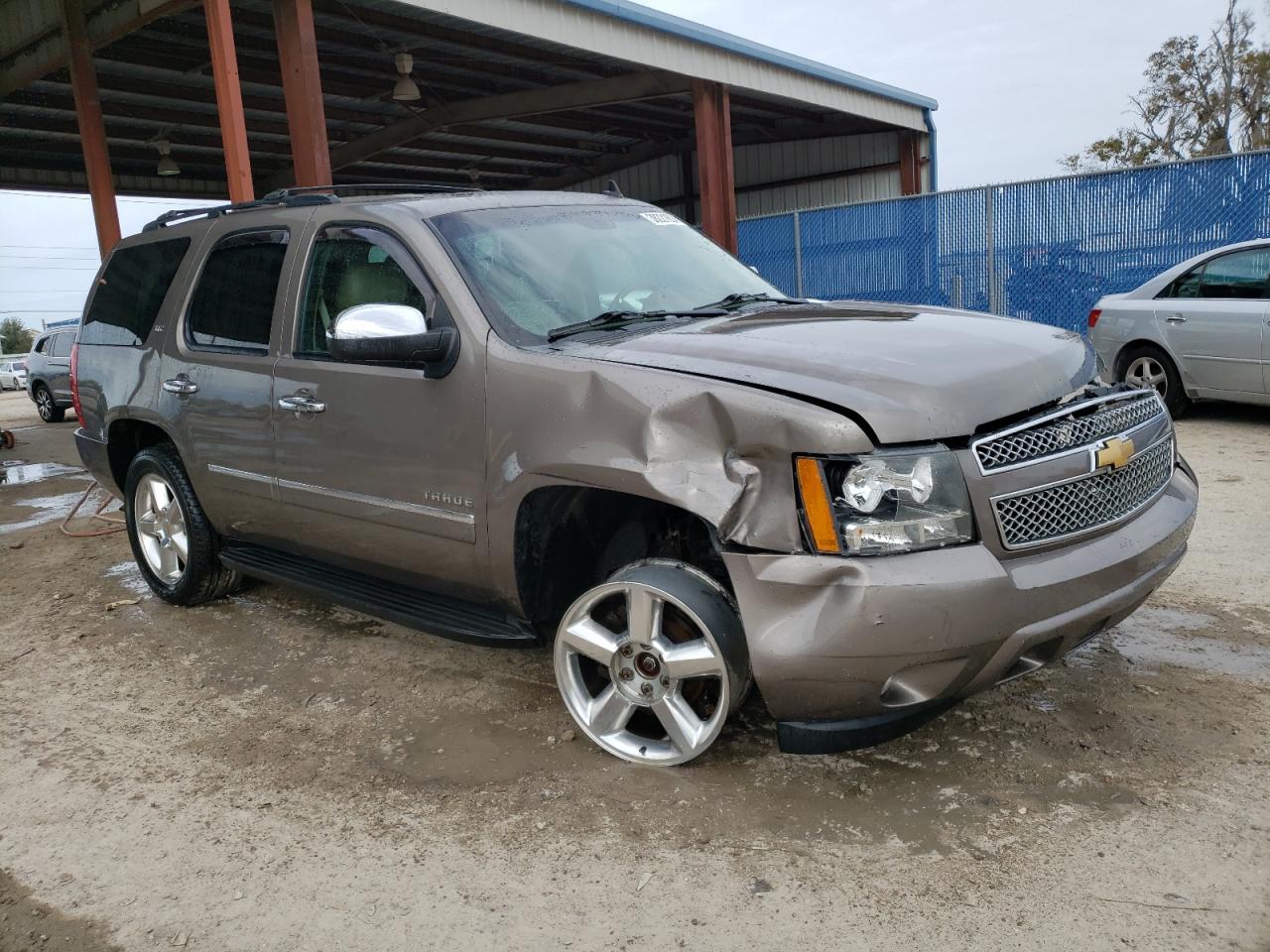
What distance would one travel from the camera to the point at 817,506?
257 centimetres

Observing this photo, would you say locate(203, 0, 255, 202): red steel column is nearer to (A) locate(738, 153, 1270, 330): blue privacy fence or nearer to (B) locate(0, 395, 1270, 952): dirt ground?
(B) locate(0, 395, 1270, 952): dirt ground

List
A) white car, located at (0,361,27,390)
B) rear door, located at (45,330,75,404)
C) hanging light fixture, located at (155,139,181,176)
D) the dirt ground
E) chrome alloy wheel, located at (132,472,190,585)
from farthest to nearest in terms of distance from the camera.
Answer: white car, located at (0,361,27,390)
hanging light fixture, located at (155,139,181,176)
rear door, located at (45,330,75,404)
chrome alloy wheel, located at (132,472,190,585)
the dirt ground

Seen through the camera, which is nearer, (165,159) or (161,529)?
(161,529)

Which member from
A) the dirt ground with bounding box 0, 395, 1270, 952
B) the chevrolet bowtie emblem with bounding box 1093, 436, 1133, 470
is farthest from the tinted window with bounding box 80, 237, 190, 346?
the chevrolet bowtie emblem with bounding box 1093, 436, 1133, 470

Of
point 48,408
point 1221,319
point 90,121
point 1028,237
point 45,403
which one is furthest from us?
point 45,403

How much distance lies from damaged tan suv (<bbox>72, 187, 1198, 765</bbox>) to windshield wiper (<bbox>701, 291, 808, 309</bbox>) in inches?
1.0

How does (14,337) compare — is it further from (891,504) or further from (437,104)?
(891,504)

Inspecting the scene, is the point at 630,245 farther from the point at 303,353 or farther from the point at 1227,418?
the point at 1227,418

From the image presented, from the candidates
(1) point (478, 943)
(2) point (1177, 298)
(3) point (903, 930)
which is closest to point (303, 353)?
(1) point (478, 943)

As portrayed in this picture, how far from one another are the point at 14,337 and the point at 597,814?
99.9m

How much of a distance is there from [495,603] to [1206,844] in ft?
7.09

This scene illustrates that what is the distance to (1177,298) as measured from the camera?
825cm

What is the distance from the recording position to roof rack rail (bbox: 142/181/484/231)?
4199 millimetres

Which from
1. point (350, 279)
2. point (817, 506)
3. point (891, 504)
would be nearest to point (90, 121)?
point (350, 279)
